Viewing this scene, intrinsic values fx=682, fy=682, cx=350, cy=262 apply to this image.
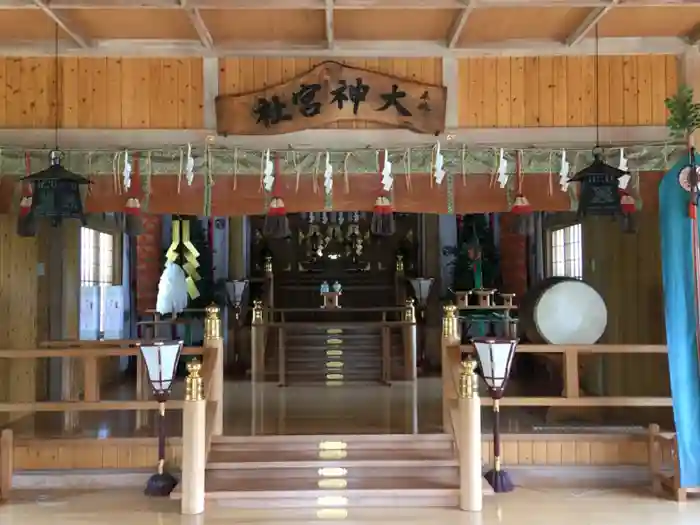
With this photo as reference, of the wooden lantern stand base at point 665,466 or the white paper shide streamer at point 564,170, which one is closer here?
the wooden lantern stand base at point 665,466

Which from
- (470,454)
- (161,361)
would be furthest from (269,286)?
(470,454)

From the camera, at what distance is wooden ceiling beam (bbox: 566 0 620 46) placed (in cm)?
493

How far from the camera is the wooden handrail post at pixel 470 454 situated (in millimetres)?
4673

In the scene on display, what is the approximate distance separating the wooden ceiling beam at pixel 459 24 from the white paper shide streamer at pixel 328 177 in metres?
1.36

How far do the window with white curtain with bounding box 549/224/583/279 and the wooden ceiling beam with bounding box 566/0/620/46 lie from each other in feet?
11.0

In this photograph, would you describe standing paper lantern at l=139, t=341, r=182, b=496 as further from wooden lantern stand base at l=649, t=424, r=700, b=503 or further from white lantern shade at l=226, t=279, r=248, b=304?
white lantern shade at l=226, t=279, r=248, b=304

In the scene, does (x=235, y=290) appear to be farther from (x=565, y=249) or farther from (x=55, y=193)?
(x=55, y=193)

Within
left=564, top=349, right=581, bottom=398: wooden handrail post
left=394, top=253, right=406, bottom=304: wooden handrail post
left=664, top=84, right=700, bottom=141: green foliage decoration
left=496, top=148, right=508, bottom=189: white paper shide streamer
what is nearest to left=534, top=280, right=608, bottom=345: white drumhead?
left=564, top=349, right=581, bottom=398: wooden handrail post

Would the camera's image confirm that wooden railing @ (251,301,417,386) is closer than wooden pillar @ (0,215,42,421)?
No

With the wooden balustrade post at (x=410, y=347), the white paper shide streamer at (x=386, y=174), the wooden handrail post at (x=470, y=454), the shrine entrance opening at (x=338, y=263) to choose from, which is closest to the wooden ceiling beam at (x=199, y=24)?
the white paper shide streamer at (x=386, y=174)

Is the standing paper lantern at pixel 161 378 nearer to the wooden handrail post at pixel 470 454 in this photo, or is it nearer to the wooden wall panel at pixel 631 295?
the wooden handrail post at pixel 470 454

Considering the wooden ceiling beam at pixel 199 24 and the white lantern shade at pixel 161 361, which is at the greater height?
the wooden ceiling beam at pixel 199 24

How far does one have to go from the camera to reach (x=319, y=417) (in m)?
6.38

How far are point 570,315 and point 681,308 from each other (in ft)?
3.99
